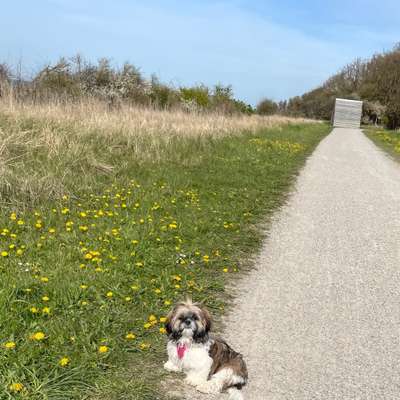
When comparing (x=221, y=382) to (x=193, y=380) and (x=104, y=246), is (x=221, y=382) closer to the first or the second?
(x=193, y=380)

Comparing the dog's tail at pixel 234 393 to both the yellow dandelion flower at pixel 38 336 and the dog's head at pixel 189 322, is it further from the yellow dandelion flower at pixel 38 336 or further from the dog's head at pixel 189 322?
the yellow dandelion flower at pixel 38 336

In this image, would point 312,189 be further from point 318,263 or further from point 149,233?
point 149,233

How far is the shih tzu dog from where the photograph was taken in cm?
324

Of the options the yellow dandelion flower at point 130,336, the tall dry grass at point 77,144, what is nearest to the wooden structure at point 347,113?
the tall dry grass at point 77,144

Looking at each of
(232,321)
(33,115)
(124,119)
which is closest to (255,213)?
(232,321)

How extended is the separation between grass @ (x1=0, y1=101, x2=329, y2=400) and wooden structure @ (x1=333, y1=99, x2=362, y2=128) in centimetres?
4716

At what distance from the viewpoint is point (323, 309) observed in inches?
184

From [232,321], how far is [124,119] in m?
10.1

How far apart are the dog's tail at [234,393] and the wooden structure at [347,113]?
184 ft

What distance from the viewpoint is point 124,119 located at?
44.0 ft

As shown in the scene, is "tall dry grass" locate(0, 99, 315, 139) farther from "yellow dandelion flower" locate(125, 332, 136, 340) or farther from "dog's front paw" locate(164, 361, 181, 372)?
"dog's front paw" locate(164, 361, 181, 372)

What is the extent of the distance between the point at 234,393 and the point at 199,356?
1.15 feet

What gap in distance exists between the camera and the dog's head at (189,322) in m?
3.29

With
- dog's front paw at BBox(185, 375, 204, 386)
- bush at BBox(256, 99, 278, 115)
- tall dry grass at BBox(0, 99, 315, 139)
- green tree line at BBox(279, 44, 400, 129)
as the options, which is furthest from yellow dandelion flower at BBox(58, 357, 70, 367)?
green tree line at BBox(279, 44, 400, 129)
